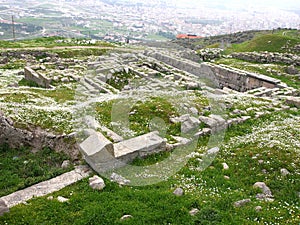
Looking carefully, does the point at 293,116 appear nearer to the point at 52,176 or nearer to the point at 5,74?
the point at 52,176

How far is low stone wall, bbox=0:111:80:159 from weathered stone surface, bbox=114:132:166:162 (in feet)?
8.82

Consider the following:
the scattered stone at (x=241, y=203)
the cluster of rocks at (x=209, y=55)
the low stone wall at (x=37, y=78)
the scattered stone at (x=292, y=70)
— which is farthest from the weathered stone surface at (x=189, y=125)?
the cluster of rocks at (x=209, y=55)

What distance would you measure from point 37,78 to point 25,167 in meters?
14.9

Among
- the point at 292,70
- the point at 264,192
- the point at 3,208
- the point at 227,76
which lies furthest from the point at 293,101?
the point at 3,208

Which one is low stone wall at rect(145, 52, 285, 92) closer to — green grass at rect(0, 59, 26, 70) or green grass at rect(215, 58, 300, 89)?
green grass at rect(215, 58, 300, 89)

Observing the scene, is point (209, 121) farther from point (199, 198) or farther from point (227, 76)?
point (227, 76)

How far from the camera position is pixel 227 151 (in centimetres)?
1263

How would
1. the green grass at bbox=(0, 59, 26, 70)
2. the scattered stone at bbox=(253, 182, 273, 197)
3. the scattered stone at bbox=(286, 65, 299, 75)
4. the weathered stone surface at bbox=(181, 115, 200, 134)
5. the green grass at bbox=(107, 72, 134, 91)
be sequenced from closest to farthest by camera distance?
the scattered stone at bbox=(253, 182, 273, 197) → the weathered stone surface at bbox=(181, 115, 200, 134) → the green grass at bbox=(107, 72, 134, 91) → the scattered stone at bbox=(286, 65, 299, 75) → the green grass at bbox=(0, 59, 26, 70)

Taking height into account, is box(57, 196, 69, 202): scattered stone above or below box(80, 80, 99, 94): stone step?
above

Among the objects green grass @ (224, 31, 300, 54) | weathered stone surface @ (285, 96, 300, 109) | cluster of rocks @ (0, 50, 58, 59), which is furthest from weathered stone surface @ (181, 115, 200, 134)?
green grass @ (224, 31, 300, 54)

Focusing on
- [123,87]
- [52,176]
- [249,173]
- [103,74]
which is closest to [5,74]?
[103,74]

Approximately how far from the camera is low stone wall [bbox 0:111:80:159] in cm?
1342

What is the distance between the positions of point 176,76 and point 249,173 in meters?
17.0

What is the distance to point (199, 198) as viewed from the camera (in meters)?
9.29
